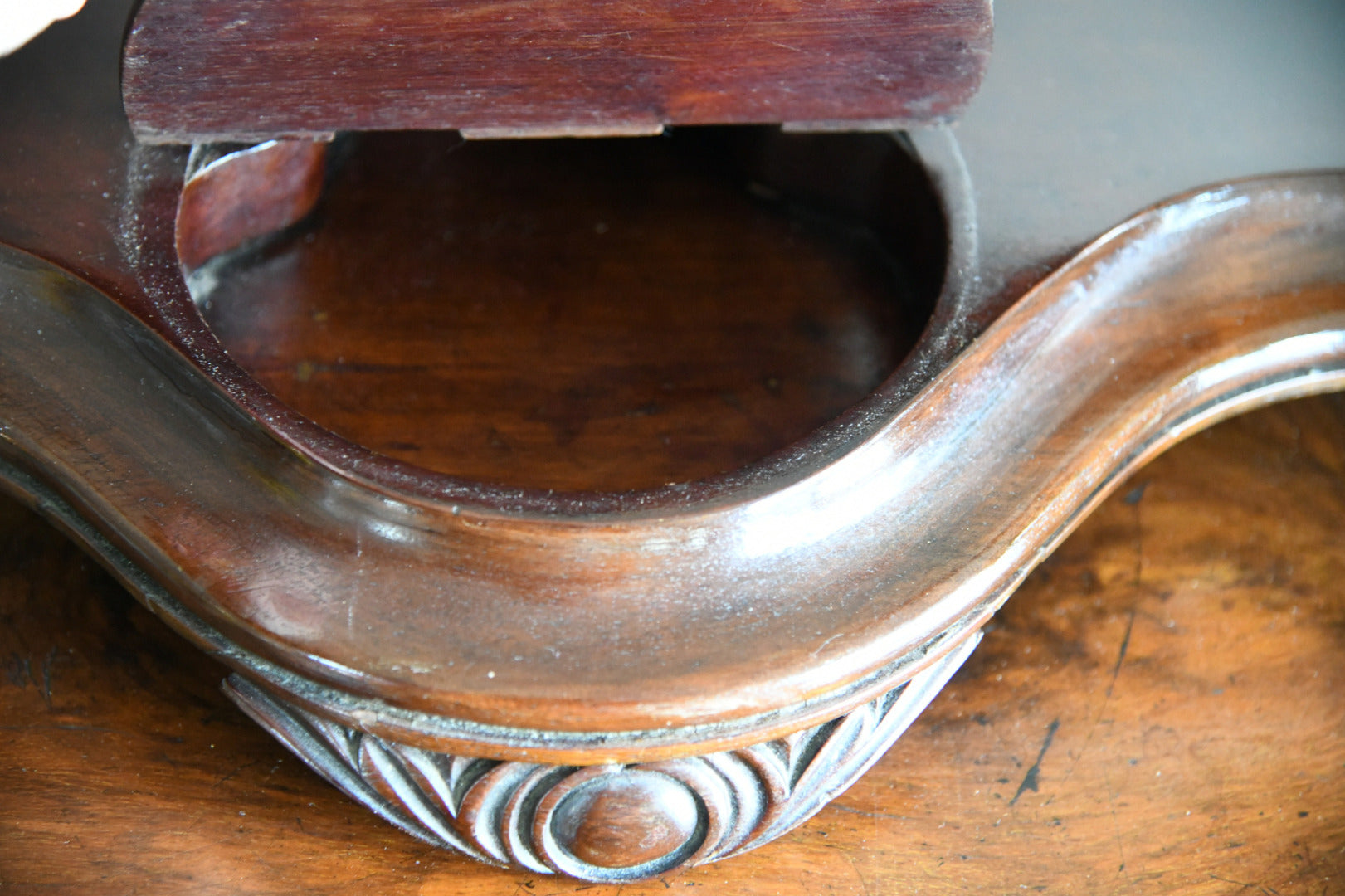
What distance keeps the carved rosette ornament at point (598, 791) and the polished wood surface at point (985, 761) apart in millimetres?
37

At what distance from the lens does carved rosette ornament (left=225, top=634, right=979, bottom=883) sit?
0.39 m

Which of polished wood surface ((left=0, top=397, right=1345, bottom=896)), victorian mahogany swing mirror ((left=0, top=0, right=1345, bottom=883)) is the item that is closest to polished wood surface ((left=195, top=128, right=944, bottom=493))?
victorian mahogany swing mirror ((left=0, top=0, right=1345, bottom=883))

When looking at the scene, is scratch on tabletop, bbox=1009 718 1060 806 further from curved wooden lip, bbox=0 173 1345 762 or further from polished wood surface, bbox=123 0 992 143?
polished wood surface, bbox=123 0 992 143

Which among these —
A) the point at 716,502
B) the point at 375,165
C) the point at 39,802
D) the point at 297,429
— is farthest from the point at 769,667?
the point at 375,165

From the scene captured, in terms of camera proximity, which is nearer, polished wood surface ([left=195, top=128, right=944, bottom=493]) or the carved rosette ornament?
the carved rosette ornament

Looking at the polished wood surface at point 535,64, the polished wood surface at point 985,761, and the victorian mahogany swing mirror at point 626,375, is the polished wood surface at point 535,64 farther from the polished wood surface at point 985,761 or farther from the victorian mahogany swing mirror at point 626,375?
the polished wood surface at point 985,761

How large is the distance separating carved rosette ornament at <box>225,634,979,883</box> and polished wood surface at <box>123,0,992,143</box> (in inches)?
7.9

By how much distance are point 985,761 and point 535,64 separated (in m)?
0.32

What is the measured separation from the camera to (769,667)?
1.20ft

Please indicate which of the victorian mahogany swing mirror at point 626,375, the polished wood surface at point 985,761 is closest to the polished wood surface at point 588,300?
the victorian mahogany swing mirror at point 626,375

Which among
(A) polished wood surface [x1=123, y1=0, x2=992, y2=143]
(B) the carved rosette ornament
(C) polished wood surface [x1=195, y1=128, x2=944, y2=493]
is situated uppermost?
(A) polished wood surface [x1=123, y1=0, x2=992, y2=143]

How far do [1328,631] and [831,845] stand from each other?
0.26 meters

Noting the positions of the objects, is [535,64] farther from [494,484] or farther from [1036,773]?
[1036,773]

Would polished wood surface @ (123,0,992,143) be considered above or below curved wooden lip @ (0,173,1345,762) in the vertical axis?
above
